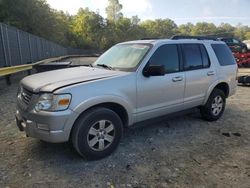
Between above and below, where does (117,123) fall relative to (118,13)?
below

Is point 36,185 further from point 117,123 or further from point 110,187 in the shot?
point 117,123

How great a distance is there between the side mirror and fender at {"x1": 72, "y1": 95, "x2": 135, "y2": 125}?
2.07 feet

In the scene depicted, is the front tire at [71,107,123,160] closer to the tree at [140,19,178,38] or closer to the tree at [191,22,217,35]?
the tree at [140,19,178,38]

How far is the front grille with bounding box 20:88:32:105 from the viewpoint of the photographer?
4.18 m

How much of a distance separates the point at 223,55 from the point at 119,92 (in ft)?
11.2

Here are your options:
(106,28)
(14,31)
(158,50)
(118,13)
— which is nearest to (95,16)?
(106,28)

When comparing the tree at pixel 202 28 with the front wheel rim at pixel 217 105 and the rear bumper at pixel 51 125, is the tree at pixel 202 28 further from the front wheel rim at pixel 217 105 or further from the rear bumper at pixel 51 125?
the rear bumper at pixel 51 125

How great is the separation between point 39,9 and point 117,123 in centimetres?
4055

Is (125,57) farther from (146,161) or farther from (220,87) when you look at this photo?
(220,87)

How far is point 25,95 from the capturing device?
14.2 feet

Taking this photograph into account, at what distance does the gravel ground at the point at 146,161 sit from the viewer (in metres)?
3.74

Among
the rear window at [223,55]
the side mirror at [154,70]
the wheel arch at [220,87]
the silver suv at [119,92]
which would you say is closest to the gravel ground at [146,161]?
the silver suv at [119,92]

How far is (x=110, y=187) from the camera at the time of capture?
3.58 m

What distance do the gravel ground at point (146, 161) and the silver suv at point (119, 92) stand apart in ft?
1.31
